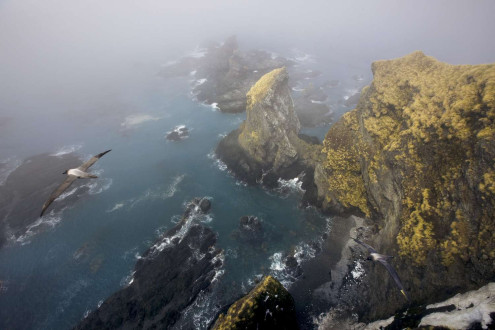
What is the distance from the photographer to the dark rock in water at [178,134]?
7506 centimetres

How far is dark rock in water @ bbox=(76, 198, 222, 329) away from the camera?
117 feet

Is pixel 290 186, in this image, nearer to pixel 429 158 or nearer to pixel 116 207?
pixel 429 158

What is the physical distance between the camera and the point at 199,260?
138 feet

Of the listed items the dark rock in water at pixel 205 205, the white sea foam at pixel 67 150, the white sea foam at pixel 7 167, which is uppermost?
the dark rock in water at pixel 205 205

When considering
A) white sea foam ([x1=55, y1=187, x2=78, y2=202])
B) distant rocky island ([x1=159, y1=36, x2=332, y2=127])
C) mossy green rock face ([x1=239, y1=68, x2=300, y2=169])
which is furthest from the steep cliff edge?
white sea foam ([x1=55, y1=187, x2=78, y2=202])

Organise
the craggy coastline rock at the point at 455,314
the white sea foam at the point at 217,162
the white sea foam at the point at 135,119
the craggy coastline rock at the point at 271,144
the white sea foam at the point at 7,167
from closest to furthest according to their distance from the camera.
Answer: the craggy coastline rock at the point at 455,314 < the craggy coastline rock at the point at 271,144 < the white sea foam at the point at 217,162 < the white sea foam at the point at 7,167 < the white sea foam at the point at 135,119

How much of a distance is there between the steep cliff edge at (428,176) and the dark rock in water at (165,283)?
82.8 ft

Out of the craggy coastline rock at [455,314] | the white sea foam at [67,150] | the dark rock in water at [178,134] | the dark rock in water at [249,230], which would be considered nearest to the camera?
the craggy coastline rock at [455,314]

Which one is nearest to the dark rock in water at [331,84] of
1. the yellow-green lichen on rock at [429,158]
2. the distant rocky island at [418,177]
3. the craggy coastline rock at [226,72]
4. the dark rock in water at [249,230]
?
the craggy coastline rock at [226,72]

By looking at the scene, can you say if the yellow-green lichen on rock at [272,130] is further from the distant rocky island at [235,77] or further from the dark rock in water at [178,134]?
the dark rock in water at [178,134]

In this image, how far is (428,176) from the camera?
1188 inches

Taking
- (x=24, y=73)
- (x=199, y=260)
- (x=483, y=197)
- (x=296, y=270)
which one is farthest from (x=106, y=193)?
(x=24, y=73)

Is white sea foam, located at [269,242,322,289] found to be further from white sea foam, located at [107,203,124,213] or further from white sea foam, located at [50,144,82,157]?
white sea foam, located at [50,144,82,157]

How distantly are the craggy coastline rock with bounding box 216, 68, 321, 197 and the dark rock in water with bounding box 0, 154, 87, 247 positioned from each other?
138 feet
